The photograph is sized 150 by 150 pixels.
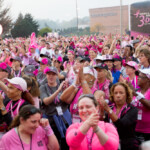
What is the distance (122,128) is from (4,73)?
8.82 feet

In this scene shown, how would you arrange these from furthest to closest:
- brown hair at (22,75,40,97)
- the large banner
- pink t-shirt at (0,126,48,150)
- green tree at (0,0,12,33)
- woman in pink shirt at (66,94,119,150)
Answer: green tree at (0,0,12,33), the large banner, brown hair at (22,75,40,97), pink t-shirt at (0,126,48,150), woman in pink shirt at (66,94,119,150)

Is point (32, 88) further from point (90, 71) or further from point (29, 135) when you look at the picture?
point (29, 135)

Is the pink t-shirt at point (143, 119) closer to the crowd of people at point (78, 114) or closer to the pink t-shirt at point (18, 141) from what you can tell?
the crowd of people at point (78, 114)

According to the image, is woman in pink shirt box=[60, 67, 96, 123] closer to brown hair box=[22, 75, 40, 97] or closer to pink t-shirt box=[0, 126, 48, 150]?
brown hair box=[22, 75, 40, 97]

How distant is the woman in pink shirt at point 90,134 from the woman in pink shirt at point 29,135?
399 millimetres

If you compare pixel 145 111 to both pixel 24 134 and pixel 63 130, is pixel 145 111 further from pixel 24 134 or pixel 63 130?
pixel 24 134

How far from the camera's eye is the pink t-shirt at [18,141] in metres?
2.59

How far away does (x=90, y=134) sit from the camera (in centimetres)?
243

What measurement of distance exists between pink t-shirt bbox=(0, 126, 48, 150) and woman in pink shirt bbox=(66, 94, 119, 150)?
17.2 inches

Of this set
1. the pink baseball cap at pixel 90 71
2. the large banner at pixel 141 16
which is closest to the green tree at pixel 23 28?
the large banner at pixel 141 16

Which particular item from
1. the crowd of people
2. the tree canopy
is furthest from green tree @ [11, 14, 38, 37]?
the crowd of people

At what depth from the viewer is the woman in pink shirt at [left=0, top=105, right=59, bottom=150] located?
2604 mm

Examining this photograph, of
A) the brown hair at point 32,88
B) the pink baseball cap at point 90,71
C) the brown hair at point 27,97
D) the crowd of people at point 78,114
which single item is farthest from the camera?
the pink baseball cap at point 90,71

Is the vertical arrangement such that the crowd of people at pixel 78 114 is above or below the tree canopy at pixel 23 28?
below
